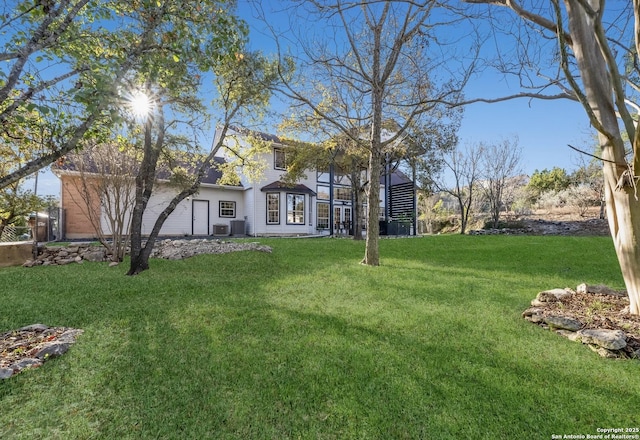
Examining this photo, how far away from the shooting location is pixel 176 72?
4.48 m

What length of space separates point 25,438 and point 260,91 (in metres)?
7.24

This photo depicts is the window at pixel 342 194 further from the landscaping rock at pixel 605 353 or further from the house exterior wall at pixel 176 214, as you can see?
the landscaping rock at pixel 605 353

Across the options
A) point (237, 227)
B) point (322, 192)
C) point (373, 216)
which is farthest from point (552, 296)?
point (322, 192)

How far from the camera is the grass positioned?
192cm

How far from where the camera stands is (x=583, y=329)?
10.3ft

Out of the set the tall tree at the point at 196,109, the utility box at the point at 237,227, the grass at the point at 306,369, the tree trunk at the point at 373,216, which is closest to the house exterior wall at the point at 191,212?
the utility box at the point at 237,227

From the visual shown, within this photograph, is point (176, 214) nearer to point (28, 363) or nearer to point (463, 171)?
point (28, 363)

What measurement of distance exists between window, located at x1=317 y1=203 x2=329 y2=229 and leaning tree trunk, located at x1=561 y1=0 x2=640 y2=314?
16823mm

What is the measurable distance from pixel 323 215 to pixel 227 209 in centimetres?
623

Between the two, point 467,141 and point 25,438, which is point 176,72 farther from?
point 467,141

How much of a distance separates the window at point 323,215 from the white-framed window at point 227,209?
5507 millimetres

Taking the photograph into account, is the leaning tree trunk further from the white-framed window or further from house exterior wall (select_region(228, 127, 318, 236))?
the white-framed window

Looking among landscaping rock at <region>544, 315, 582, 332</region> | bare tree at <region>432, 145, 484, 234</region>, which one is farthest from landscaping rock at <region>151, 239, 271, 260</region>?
bare tree at <region>432, 145, 484, 234</region>

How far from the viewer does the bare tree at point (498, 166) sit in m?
20.7
